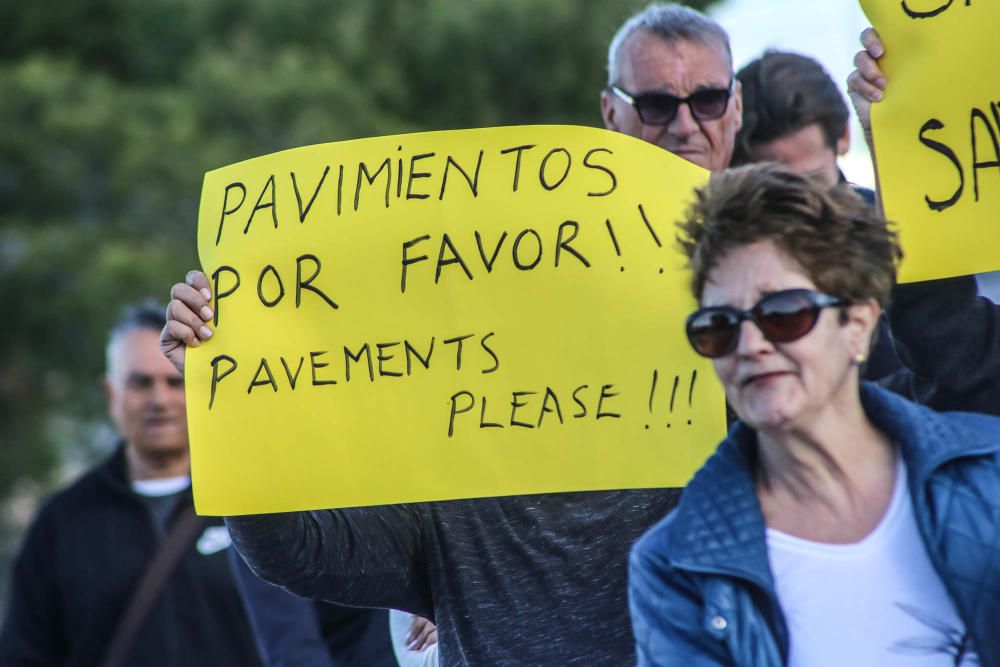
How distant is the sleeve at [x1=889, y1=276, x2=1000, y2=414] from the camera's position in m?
2.91

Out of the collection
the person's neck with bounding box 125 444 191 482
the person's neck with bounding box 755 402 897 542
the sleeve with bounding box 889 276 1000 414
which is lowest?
the person's neck with bounding box 125 444 191 482

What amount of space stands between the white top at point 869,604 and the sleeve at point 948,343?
626 millimetres

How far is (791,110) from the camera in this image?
3785 mm

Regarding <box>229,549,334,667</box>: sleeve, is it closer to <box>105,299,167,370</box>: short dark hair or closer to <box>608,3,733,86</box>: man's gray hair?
<box>105,299,167,370</box>: short dark hair

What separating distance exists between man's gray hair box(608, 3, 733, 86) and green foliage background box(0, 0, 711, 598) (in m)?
6.96

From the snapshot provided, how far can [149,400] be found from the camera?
17.1 ft

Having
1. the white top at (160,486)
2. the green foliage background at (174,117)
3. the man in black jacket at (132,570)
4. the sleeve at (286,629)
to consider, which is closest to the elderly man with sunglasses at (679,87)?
the sleeve at (286,629)

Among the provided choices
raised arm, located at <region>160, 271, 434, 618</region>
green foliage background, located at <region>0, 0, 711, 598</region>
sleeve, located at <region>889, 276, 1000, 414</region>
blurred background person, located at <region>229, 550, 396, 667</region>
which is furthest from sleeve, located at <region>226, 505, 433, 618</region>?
green foliage background, located at <region>0, 0, 711, 598</region>

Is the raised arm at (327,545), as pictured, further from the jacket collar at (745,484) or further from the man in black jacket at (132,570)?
the man in black jacket at (132,570)

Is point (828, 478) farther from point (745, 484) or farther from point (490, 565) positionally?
point (490, 565)

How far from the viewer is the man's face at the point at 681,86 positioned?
10.9ft

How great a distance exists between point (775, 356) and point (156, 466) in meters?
3.27

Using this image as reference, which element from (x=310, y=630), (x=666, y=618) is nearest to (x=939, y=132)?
(x=666, y=618)

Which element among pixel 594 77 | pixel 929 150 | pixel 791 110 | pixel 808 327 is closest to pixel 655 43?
pixel 791 110
